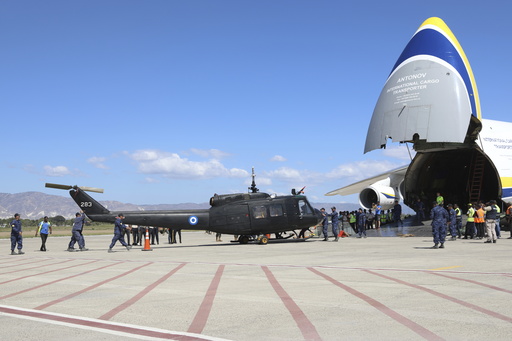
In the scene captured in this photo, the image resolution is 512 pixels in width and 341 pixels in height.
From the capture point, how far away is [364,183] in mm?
36250

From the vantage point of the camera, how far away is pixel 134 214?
22047mm

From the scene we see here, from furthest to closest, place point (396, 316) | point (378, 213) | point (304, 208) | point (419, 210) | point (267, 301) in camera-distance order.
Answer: point (378, 213) < point (419, 210) < point (304, 208) < point (267, 301) < point (396, 316)

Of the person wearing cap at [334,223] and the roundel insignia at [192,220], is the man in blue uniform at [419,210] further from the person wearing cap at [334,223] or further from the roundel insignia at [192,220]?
the roundel insignia at [192,220]

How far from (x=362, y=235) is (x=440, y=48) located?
10.1 m

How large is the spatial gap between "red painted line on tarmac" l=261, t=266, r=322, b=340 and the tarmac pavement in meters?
0.01

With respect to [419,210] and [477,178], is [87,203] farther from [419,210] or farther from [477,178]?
[477,178]

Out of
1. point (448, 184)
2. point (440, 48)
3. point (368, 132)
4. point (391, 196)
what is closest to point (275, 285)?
point (368, 132)

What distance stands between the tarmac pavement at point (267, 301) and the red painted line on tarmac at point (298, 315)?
1cm

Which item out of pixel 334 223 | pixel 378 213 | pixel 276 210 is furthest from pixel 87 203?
pixel 378 213

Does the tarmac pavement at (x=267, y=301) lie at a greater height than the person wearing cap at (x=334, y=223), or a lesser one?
lesser

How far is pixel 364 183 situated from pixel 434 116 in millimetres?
13502

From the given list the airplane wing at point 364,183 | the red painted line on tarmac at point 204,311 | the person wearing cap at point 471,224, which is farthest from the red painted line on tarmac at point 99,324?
the airplane wing at point 364,183

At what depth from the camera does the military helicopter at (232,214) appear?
878 inches

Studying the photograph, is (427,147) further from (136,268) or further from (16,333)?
(16,333)
